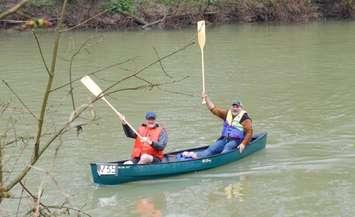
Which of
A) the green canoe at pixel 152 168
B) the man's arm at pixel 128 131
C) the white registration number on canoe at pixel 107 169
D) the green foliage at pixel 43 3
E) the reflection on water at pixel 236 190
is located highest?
the green foliage at pixel 43 3

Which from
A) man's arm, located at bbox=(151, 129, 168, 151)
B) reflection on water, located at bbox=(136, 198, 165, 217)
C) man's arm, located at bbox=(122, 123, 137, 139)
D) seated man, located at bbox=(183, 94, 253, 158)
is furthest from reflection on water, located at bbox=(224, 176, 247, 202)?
man's arm, located at bbox=(122, 123, 137, 139)

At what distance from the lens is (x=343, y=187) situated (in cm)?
920

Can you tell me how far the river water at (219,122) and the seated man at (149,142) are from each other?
362 mm

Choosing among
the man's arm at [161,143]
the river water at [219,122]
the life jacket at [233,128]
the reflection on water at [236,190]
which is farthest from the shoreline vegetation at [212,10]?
the reflection on water at [236,190]

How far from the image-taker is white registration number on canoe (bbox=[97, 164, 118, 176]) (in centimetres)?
877

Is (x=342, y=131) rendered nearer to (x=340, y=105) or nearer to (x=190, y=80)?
(x=340, y=105)

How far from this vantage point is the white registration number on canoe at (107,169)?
8773 mm

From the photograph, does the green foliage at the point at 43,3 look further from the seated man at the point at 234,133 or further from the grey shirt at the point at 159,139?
the grey shirt at the point at 159,139

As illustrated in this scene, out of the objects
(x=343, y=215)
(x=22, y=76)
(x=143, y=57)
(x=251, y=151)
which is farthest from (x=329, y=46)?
(x=343, y=215)

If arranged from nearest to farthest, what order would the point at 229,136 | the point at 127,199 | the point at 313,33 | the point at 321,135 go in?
the point at 127,199, the point at 229,136, the point at 321,135, the point at 313,33

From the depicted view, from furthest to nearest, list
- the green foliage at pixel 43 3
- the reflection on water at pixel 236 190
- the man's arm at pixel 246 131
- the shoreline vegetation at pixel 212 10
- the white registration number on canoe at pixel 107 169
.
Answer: the green foliage at pixel 43 3
the shoreline vegetation at pixel 212 10
the man's arm at pixel 246 131
the reflection on water at pixel 236 190
the white registration number on canoe at pixel 107 169

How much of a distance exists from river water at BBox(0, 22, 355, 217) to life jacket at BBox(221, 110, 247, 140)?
0.41 metres

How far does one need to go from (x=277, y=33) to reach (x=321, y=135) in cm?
1563

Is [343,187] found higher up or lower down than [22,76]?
lower down
